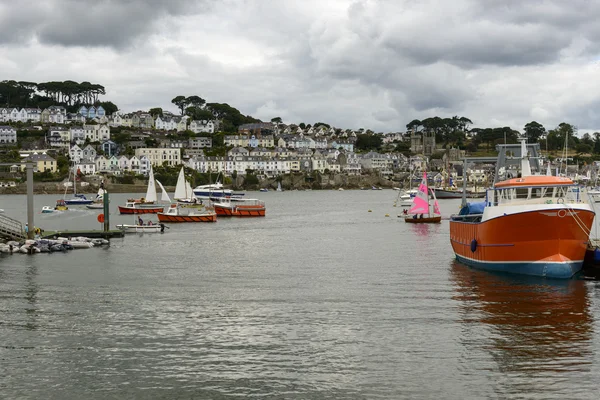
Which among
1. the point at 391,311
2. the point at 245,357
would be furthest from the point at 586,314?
the point at 245,357

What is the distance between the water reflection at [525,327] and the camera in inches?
751

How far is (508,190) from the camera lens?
33969 millimetres

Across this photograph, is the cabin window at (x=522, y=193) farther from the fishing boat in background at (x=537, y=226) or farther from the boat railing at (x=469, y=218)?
the boat railing at (x=469, y=218)

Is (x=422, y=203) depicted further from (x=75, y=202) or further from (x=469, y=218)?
(x=75, y=202)

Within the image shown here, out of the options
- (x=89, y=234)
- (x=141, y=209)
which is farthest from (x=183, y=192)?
(x=89, y=234)

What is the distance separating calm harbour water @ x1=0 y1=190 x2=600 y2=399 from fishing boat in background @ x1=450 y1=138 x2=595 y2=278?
1.02 metres

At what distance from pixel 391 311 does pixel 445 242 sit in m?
31.1

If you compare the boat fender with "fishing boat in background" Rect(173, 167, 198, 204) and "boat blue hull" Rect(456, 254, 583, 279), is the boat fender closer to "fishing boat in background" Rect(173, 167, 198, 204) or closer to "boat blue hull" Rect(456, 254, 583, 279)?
"boat blue hull" Rect(456, 254, 583, 279)

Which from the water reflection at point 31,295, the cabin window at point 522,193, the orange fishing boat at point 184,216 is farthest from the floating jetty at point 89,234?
the cabin window at point 522,193

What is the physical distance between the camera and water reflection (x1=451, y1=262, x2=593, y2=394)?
1908 centimetres

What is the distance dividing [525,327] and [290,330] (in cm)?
856

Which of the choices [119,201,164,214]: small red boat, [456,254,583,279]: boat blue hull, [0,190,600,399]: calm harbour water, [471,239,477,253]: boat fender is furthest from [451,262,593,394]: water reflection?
[119,201,164,214]: small red boat

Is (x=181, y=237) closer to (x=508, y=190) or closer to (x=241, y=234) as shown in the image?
→ (x=241, y=234)

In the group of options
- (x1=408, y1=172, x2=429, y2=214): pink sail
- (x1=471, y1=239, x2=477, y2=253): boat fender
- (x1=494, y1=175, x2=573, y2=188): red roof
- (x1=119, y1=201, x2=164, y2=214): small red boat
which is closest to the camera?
(x1=494, y1=175, x2=573, y2=188): red roof
